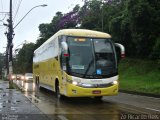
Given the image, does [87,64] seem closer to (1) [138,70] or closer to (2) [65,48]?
(2) [65,48]

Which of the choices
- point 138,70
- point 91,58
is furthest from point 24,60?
point 91,58

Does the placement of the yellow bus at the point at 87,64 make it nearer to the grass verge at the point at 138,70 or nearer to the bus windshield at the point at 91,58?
the bus windshield at the point at 91,58

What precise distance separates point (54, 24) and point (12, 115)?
83656 millimetres

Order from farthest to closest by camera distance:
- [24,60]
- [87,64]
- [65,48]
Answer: [24,60]
[87,64]
[65,48]

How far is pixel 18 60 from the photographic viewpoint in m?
137

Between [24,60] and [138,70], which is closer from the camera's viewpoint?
[138,70]

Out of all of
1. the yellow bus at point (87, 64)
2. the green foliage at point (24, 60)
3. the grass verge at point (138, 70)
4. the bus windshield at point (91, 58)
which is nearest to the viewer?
the yellow bus at point (87, 64)

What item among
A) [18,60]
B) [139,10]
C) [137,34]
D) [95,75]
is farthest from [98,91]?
[18,60]

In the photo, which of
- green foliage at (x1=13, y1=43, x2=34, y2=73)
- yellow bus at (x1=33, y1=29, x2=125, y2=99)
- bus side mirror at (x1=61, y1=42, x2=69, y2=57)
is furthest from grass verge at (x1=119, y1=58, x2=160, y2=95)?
green foliage at (x1=13, y1=43, x2=34, y2=73)

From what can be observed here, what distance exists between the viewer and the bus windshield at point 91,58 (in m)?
19.2

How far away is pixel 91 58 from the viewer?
1942cm

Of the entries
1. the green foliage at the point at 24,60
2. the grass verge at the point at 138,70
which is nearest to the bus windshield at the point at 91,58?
the grass verge at the point at 138,70

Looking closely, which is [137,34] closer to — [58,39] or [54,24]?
[58,39]

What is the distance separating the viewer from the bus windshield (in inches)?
755
